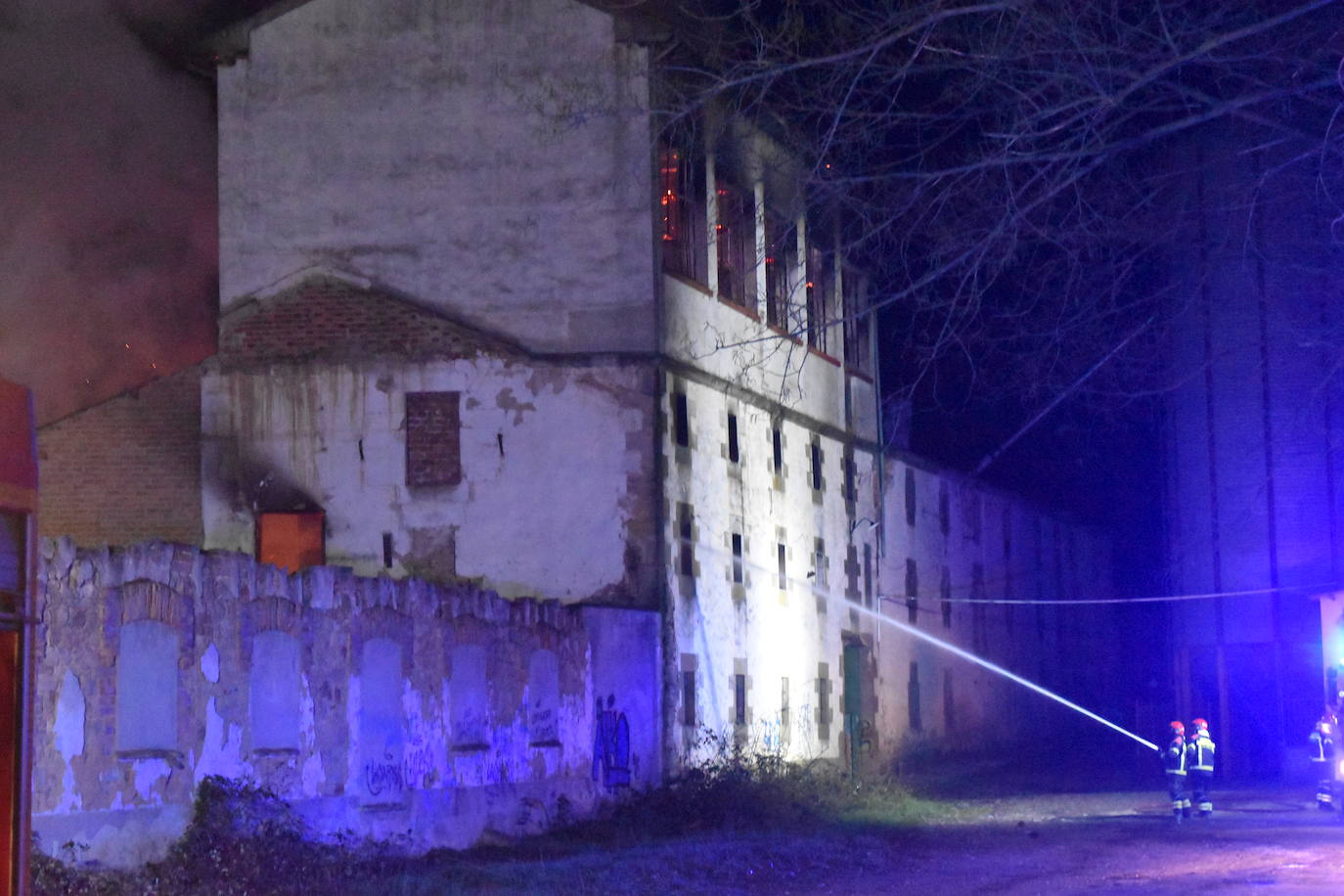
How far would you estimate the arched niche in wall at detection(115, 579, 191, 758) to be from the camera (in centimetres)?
1441

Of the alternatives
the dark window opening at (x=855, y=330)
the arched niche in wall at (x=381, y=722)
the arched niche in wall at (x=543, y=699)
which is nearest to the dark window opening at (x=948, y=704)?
the dark window opening at (x=855, y=330)

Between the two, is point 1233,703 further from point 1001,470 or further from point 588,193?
point 588,193

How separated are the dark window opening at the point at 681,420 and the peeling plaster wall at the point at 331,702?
3.13 meters

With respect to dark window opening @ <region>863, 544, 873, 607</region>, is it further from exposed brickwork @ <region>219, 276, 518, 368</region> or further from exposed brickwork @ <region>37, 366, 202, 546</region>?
exposed brickwork @ <region>37, 366, 202, 546</region>

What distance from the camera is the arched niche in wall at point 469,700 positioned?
63.1 feet

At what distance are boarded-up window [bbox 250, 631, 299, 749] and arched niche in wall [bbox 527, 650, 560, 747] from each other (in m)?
4.79

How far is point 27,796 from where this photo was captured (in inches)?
267

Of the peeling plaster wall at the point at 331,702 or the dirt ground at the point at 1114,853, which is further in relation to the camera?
the dirt ground at the point at 1114,853

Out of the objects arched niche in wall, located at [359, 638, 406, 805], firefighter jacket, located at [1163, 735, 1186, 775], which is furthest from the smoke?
firefighter jacket, located at [1163, 735, 1186, 775]

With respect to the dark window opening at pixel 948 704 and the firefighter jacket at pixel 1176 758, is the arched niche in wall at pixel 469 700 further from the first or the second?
the dark window opening at pixel 948 704

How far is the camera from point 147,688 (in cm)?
1465

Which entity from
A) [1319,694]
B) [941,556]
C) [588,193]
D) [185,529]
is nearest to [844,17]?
[588,193]

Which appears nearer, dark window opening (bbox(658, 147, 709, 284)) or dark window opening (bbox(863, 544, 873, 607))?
dark window opening (bbox(658, 147, 709, 284))

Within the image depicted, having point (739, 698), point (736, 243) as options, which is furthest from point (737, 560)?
point (736, 243)
